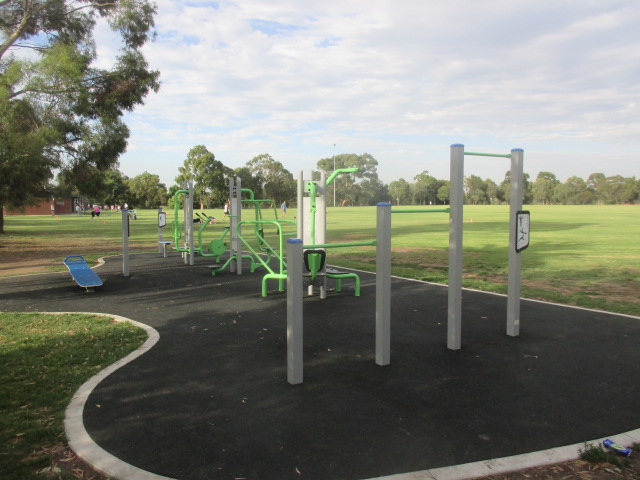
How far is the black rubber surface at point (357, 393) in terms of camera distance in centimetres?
278

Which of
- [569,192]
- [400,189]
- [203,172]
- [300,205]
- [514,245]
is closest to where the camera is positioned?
[514,245]

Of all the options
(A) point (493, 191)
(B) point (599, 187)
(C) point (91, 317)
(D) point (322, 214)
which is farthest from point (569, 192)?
(C) point (91, 317)

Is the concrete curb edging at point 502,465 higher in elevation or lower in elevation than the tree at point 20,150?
lower

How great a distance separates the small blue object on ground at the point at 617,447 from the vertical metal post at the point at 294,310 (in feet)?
7.35

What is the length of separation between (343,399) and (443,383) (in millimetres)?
936

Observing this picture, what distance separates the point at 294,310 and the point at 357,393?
853 millimetres

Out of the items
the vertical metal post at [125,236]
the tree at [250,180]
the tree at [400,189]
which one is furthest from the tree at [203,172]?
the vertical metal post at [125,236]

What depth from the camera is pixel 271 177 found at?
3233 inches

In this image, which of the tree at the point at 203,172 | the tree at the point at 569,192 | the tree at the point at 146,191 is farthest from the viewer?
the tree at the point at 569,192

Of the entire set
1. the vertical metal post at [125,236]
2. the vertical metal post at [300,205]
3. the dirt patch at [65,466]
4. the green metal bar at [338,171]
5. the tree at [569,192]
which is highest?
the tree at [569,192]

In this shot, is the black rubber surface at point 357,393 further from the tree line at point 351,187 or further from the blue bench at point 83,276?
the tree line at point 351,187

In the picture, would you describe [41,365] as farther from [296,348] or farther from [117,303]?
[117,303]

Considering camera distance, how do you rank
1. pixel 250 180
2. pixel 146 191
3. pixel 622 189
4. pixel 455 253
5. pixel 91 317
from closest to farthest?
pixel 455 253 → pixel 91 317 → pixel 250 180 → pixel 146 191 → pixel 622 189

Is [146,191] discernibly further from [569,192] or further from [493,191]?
[569,192]
